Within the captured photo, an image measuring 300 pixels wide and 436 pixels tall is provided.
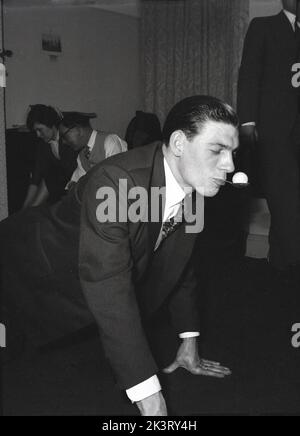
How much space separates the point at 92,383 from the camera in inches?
72.4

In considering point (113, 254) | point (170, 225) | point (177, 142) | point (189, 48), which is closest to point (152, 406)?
point (113, 254)

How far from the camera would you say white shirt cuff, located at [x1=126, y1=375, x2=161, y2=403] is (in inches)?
49.8

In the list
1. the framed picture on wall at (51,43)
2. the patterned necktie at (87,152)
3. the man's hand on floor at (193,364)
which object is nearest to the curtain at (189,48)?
the framed picture on wall at (51,43)

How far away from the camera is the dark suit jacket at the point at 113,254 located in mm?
1278

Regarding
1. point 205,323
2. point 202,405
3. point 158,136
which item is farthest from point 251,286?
point 158,136

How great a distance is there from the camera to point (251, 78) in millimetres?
2652

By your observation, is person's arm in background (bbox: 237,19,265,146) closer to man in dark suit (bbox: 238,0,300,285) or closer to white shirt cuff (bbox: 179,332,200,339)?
man in dark suit (bbox: 238,0,300,285)

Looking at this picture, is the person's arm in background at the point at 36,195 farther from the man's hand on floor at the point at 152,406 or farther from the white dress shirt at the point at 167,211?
the man's hand on floor at the point at 152,406

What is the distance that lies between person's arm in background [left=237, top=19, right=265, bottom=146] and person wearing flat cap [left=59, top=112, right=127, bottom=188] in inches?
32.5

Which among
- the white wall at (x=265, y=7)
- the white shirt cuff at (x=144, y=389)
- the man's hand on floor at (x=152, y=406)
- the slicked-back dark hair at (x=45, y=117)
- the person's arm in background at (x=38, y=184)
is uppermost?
the white wall at (x=265, y=7)

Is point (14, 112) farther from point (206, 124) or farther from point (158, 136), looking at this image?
point (206, 124)

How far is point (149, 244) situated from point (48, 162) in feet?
7.14

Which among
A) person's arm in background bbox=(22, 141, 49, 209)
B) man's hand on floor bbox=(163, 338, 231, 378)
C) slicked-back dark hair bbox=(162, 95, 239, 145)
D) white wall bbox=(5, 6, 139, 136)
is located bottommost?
man's hand on floor bbox=(163, 338, 231, 378)

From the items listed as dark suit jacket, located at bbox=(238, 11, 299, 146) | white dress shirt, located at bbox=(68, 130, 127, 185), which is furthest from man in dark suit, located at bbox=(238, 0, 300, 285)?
white dress shirt, located at bbox=(68, 130, 127, 185)
